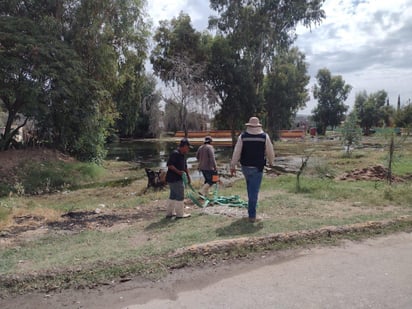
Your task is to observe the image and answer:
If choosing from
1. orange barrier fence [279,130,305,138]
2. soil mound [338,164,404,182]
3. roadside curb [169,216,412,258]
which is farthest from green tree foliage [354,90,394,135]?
roadside curb [169,216,412,258]

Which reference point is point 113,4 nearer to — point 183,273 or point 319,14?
point 183,273

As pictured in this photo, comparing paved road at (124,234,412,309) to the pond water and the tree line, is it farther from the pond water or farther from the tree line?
the pond water

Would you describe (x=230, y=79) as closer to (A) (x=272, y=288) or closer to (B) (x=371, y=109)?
(A) (x=272, y=288)

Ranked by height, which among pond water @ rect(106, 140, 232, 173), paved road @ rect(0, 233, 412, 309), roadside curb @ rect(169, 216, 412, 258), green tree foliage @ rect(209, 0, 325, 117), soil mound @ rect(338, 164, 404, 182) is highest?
green tree foliage @ rect(209, 0, 325, 117)

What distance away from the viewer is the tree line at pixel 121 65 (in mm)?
15609

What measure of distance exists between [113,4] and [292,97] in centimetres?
2699

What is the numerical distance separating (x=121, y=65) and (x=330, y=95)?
168ft

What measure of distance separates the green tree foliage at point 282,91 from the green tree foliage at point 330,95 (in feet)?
68.7

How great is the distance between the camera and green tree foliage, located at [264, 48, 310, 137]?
129ft

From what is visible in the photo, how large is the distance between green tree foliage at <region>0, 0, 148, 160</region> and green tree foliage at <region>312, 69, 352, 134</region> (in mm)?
49560

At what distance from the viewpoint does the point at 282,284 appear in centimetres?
400

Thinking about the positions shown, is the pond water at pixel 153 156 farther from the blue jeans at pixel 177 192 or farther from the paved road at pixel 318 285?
the paved road at pixel 318 285

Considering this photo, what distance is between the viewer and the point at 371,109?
208 feet

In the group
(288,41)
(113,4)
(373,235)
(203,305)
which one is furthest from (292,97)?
(203,305)
